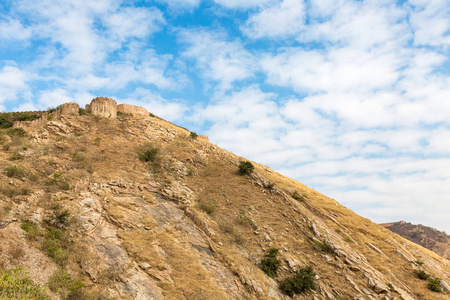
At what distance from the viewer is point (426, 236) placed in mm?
73812

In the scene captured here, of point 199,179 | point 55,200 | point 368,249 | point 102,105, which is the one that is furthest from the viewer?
point 102,105

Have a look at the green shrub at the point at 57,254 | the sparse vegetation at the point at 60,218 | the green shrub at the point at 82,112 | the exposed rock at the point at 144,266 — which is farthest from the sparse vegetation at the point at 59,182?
the green shrub at the point at 82,112

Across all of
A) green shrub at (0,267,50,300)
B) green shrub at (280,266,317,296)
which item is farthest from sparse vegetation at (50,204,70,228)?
green shrub at (280,266,317,296)

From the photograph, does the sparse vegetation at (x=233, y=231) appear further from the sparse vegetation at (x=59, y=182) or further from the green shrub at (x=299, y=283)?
the sparse vegetation at (x=59, y=182)

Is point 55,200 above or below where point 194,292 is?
above

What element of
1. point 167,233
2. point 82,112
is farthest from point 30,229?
point 82,112

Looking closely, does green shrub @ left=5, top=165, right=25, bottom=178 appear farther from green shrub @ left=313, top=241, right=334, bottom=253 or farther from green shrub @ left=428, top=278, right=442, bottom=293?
green shrub @ left=428, top=278, right=442, bottom=293

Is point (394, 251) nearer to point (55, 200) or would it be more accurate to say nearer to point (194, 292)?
point (194, 292)

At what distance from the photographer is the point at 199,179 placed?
78.7 ft

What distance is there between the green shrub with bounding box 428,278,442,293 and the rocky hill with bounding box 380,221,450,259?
5722 centimetres

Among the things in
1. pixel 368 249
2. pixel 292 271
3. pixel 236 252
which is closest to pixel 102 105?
pixel 236 252

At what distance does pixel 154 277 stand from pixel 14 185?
33.4 ft

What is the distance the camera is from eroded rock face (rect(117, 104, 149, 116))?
111ft

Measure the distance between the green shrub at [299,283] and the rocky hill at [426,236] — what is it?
64.2 metres
